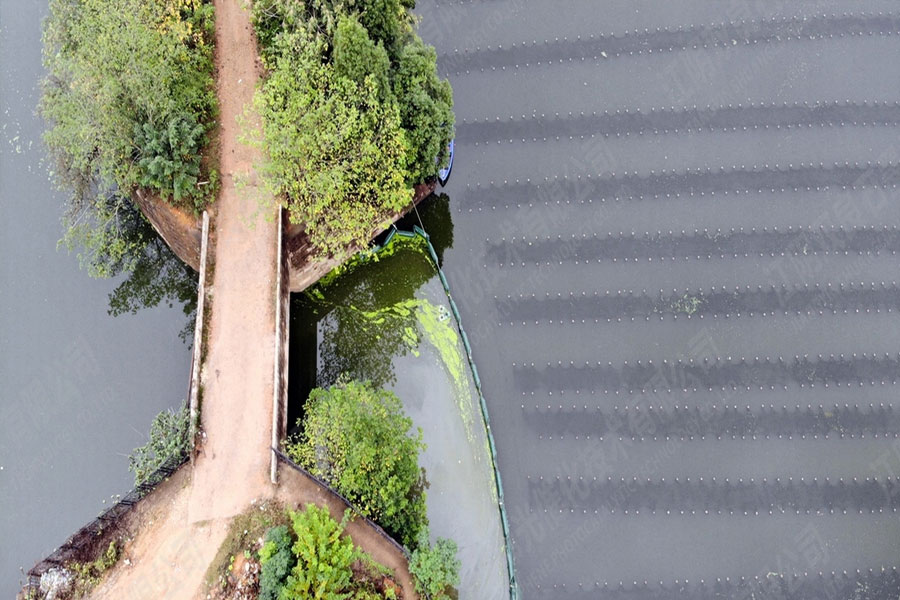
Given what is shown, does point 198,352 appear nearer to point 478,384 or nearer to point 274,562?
point 274,562

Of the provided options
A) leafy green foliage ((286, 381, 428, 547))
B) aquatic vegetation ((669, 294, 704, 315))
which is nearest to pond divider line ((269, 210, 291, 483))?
leafy green foliage ((286, 381, 428, 547))

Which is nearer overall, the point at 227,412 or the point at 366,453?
the point at 366,453

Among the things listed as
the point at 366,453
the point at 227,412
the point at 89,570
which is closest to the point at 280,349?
the point at 227,412

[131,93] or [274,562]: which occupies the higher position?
[131,93]

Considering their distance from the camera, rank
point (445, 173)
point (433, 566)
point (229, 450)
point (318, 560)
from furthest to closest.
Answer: point (445, 173) → point (229, 450) → point (433, 566) → point (318, 560)

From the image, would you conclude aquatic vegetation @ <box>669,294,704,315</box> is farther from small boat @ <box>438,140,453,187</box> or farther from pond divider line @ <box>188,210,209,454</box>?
pond divider line @ <box>188,210,209,454</box>

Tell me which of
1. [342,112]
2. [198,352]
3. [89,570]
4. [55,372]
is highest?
[342,112]

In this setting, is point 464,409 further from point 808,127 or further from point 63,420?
point 808,127

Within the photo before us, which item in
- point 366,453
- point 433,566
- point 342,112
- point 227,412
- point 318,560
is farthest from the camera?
point 227,412
